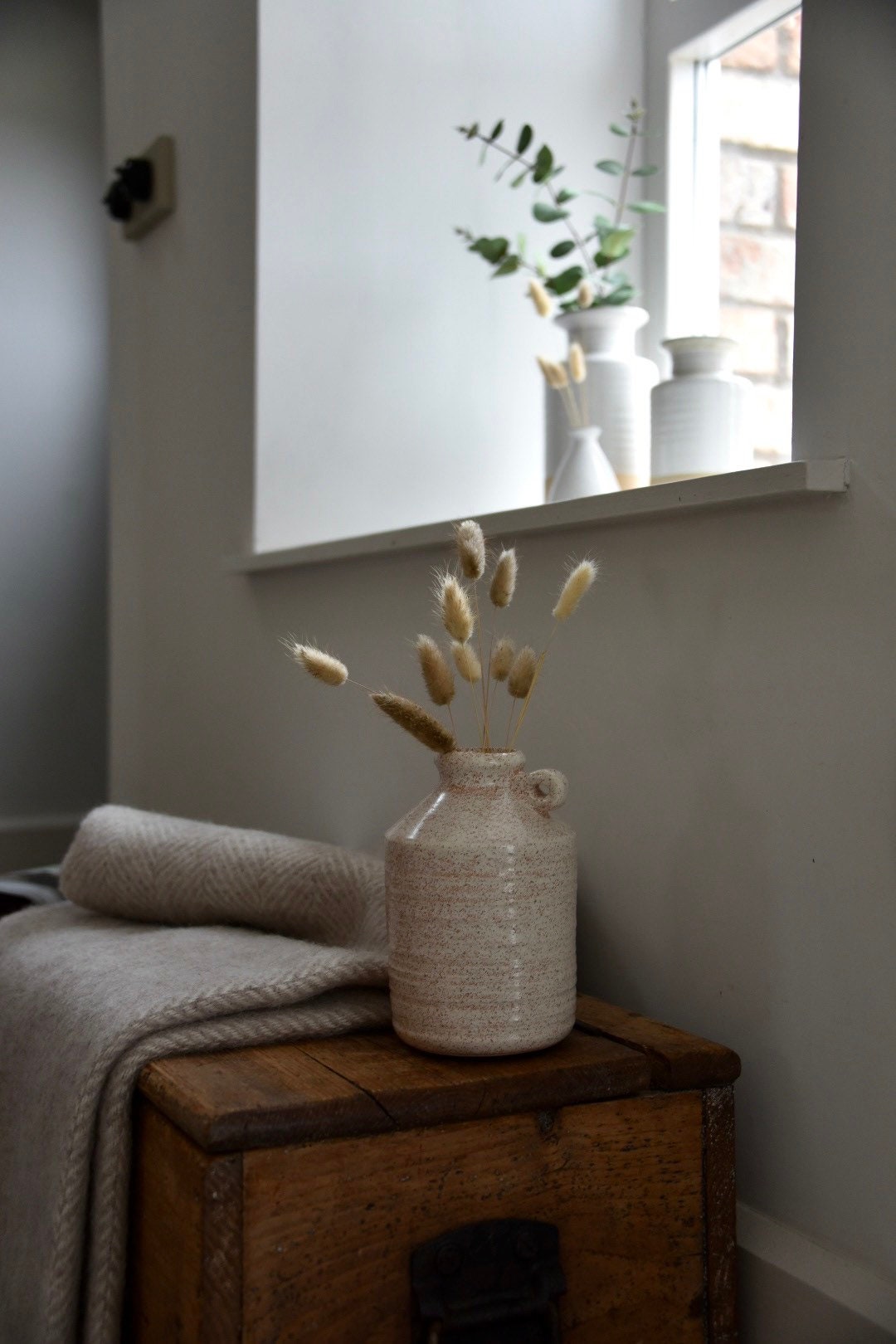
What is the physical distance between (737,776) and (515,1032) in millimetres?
217

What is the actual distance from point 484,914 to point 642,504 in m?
0.30

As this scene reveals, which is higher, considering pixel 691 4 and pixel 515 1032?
pixel 691 4

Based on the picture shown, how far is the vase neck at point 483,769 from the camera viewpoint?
2.63 feet

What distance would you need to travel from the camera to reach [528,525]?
100cm

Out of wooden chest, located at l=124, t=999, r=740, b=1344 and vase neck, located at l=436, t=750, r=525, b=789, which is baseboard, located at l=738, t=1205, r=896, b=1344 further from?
vase neck, located at l=436, t=750, r=525, b=789

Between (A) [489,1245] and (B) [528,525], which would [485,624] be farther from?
(A) [489,1245]

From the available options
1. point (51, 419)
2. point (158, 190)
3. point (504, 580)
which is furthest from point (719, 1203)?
point (51, 419)

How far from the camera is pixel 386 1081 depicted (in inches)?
29.1

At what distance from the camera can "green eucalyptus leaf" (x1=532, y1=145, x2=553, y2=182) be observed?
1286 mm

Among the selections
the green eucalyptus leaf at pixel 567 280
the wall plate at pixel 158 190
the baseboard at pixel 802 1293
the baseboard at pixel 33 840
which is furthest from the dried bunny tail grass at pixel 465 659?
the baseboard at pixel 33 840

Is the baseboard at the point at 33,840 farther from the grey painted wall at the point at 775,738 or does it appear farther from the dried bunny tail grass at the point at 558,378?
the dried bunny tail grass at the point at 558,378

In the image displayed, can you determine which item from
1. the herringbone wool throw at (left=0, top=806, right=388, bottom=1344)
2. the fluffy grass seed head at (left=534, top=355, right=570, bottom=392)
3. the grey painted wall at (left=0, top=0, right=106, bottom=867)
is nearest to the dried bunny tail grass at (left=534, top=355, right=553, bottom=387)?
the fluffy grass seed head at (left=534, top=355, right=570, bottom=392)

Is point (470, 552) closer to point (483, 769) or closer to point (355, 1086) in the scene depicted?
point (483, 769)

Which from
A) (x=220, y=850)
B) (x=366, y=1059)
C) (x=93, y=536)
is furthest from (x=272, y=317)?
(x=93, y=536)
